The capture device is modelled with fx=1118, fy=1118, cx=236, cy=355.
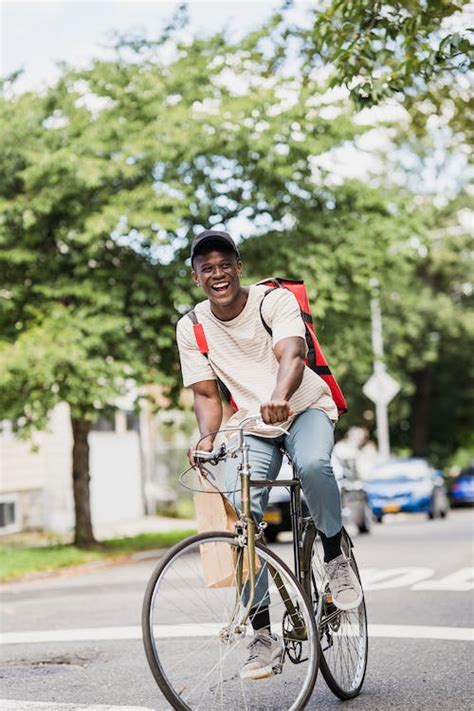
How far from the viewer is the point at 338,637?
5.14 m

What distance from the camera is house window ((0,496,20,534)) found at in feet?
82.9

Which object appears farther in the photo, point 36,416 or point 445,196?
point 445,196

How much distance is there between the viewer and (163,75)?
17.9m

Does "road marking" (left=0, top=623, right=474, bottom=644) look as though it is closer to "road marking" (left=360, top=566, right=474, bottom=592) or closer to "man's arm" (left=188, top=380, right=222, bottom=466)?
"road marking" (left=360, top=566, right=474, bottom=592)

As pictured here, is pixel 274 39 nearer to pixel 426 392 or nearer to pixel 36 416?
pixel 36 416

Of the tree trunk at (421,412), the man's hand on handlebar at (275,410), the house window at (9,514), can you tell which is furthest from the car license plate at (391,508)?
the man's hand on handlebar at (275,410)

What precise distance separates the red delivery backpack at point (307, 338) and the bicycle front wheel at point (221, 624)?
809mm

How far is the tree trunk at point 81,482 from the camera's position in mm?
18828

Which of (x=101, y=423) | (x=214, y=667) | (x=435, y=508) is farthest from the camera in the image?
(x=101, y=423)

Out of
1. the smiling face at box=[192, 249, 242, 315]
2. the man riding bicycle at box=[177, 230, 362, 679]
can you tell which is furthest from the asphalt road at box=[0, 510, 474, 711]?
the smiling face at box=[192, 249, 242, 315]

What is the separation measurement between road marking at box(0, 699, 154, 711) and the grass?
9.39 meters

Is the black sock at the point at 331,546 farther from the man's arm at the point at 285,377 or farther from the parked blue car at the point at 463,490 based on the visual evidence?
the parked blue car at the point at 463,490

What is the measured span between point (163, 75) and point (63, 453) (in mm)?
12432

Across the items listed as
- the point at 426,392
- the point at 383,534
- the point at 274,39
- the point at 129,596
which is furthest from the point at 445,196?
the point at 129,596
